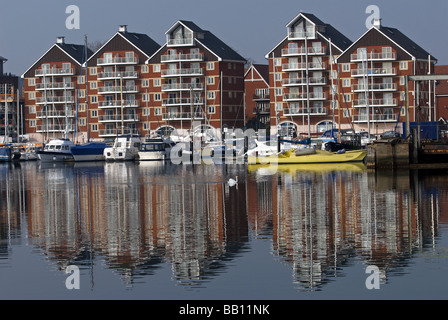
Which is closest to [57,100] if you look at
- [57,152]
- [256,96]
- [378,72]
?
[256,96]

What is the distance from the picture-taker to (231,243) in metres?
25.8

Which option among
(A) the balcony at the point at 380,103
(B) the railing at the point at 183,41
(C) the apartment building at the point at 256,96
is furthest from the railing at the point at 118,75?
(A) the balcony at the point at 380,103

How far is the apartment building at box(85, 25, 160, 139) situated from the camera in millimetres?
136875

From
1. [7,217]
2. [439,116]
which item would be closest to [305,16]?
[439,116]

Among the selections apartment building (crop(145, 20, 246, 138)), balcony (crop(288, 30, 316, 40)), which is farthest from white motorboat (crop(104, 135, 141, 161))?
balcony (crop(288, 30, 316, 40))

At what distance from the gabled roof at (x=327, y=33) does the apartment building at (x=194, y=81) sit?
8.48 meters

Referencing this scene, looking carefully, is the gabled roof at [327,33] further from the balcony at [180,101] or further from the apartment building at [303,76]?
the balcony at [180,101]

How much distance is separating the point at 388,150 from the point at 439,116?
90.1 meters

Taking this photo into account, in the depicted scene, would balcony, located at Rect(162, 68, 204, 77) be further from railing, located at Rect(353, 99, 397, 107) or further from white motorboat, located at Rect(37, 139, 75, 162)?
white motorboat, located at Rect(37, 139, 75, 162)

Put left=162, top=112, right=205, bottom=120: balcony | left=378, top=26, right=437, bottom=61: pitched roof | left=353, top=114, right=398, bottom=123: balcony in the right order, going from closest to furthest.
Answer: left=353, top=114, right=398, bottom=123: balcony → left=378, top=26, right=437, bottom=61: pitched roof → left=162, top=112, right=205, bottom=120: balcony

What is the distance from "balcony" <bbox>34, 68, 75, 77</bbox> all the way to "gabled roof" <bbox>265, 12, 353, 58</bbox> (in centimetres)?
3352

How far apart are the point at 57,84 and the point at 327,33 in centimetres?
4565

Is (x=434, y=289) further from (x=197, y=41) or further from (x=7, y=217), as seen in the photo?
(x=197, y=41)
